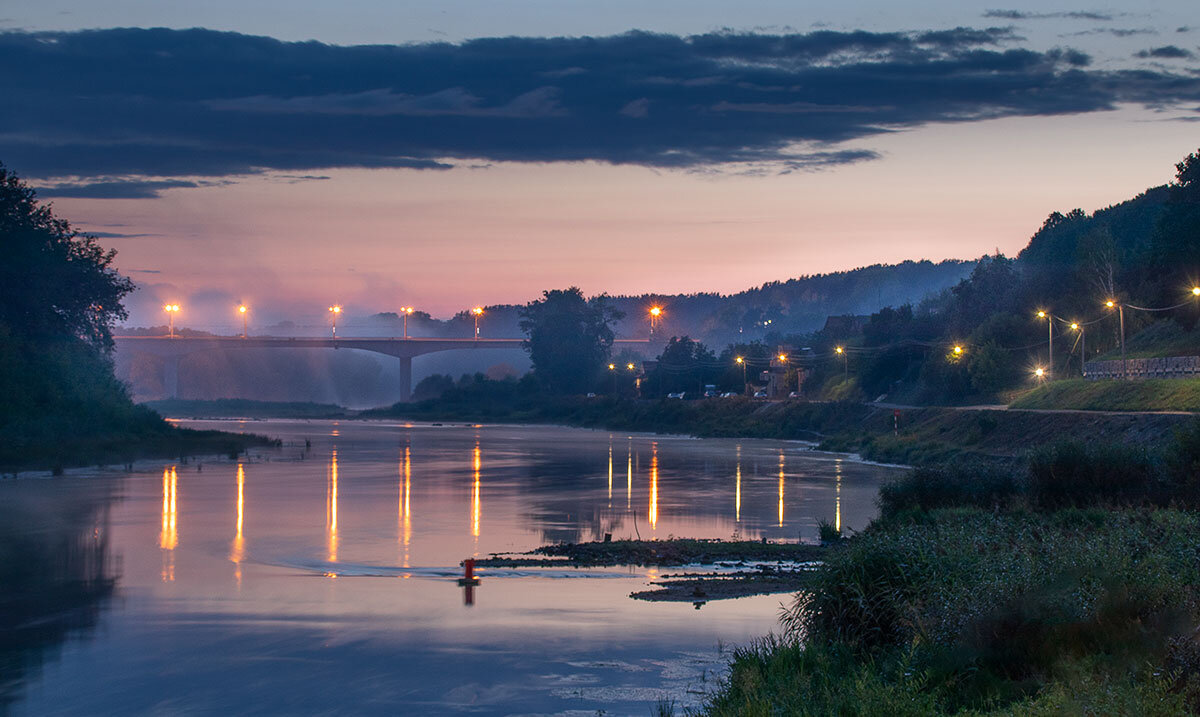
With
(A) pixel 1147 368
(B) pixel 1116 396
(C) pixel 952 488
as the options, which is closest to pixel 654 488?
(C) pixel 952 488

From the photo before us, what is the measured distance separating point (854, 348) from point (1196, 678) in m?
126

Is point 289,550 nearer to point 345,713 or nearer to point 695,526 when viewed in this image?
point 695,526

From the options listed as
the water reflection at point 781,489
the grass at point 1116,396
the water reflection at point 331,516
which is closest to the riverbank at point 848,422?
the grass at point 1116,396

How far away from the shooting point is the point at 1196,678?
11945mm

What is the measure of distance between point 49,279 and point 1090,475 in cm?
6009

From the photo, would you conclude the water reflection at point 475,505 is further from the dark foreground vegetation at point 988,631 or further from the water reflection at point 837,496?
the dark foreground vegetation at point 988,631

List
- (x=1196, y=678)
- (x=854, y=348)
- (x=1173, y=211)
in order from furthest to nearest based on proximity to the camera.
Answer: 1. (x=854, y=348)
2. (x=1173, y=211)
3. (x=1196, y=678)

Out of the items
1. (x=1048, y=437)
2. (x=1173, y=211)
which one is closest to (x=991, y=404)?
(x=1173, y=211)

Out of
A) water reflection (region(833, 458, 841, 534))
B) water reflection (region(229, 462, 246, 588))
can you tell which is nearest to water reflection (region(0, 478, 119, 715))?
water reflection (region(229, 462, 246, 588))

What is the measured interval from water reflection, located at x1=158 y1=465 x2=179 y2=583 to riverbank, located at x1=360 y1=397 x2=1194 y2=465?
27.0 m

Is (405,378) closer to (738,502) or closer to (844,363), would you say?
(844,363)

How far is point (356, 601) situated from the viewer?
24359 millimetres

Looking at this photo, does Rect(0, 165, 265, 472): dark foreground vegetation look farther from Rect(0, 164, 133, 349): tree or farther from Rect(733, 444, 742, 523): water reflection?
Rect(733, 444, 742, 523): water reflection

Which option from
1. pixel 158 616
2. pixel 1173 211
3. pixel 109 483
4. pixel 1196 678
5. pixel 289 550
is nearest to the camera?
pixel 1196 678
